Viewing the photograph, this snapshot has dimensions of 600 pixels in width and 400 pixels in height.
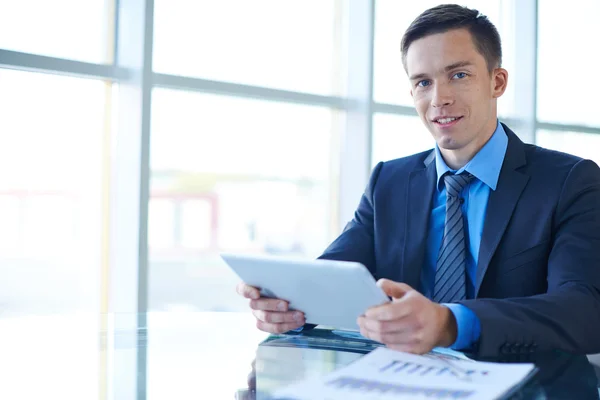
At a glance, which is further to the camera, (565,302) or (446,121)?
(446,121)

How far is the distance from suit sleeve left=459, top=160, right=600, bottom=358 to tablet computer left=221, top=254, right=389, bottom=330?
26 centimetres

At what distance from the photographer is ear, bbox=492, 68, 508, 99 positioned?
197 cm

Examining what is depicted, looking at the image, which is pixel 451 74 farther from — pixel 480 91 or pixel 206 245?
pixel 206 245

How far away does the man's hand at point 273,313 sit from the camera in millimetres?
1427

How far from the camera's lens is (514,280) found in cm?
171

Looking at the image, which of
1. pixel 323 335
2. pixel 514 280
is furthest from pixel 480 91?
pixel 323 335

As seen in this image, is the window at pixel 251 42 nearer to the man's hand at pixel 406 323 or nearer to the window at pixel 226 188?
the window at pixel 226 188

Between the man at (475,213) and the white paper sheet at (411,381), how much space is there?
13.3 inches

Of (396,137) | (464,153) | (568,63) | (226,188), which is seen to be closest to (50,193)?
(226,188)

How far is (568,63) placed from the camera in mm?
5215

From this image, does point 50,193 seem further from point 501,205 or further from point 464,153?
point 501,205

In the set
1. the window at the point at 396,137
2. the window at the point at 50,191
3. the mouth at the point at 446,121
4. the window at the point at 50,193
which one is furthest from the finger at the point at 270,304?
the window at the point at 396,137

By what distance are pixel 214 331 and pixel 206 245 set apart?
219cm

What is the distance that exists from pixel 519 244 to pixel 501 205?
0.12 m
